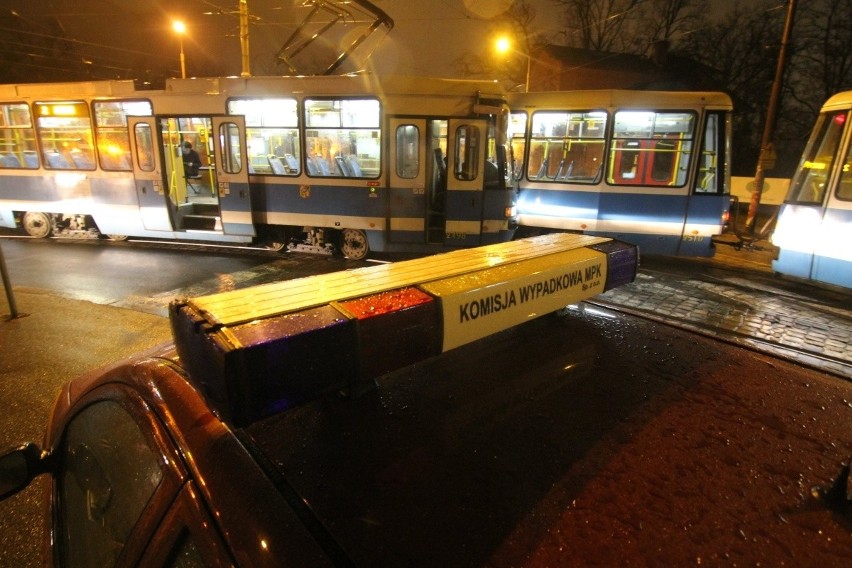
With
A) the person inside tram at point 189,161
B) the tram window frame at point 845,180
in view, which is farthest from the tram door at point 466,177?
the person inside tram at point 189,161

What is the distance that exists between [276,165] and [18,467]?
30.9 feet

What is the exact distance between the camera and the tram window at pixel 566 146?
Answer: 10789 millimetres

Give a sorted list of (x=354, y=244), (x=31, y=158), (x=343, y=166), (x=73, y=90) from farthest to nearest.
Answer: (x=31, y=158) → (x=73, y=90) → (x=354, y=244) → (x=343, y=166)

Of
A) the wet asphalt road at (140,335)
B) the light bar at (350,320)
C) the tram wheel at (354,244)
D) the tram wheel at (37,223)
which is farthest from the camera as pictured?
the tram wheel at (37,223)

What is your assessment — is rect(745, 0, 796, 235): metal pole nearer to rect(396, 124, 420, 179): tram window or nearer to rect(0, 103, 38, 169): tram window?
rect(396, 124, 420, 179): tram window

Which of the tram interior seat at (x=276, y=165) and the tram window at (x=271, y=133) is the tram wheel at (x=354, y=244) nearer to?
the tram window at (x=271, y=133)

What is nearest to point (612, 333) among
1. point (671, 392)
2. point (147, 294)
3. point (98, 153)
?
point (671, 392)

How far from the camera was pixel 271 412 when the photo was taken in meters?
1.18

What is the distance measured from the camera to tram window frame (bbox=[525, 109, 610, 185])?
10.8 metres

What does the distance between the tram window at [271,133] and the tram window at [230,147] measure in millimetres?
244

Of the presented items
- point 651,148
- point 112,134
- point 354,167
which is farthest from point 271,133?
point 651,148

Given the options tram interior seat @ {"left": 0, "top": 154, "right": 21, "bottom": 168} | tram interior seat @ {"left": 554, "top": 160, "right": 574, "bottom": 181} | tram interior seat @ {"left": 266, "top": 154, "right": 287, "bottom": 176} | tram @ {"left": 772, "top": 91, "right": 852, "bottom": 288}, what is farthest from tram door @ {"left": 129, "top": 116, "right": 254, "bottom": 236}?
tram @ {"left": 772, "top": 91, "right": 852, "bottom": 288}

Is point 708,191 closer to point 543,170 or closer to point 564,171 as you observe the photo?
point 564,171

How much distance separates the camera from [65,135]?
11.4 meters
